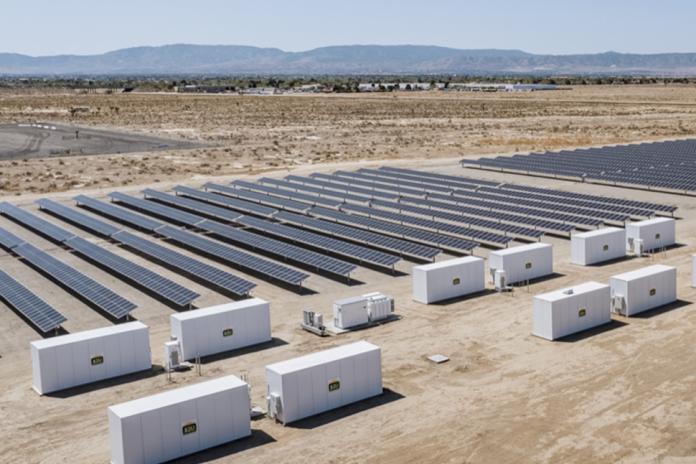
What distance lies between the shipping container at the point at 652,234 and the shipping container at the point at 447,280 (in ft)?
35.3

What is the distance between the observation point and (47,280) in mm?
36125

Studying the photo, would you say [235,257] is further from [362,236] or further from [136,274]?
[362,236]

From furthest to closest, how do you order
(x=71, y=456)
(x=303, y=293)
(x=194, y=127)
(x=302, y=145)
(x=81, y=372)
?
1. (x=194, y=127)
2. (x=302, y=145)
3. (x=303, y=293)
4. (x=81, y=372)
5. (x=71, y=456)

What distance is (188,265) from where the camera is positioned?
36031mm

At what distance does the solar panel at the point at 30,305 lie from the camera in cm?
2802

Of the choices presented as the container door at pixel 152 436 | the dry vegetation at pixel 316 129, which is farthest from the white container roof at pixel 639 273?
the dry vegetation at pixel 316 129

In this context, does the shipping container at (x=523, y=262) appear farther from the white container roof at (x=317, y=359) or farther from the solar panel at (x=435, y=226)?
the white container roof at (x=317, y=359)

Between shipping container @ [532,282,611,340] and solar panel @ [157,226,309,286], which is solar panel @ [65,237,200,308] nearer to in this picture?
solar panel @ [157,226,309,286]

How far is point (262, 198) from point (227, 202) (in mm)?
3014

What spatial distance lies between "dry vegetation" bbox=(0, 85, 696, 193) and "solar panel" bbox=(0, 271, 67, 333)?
31817 mm

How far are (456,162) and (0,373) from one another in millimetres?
56213

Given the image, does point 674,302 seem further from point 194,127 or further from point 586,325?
point 194,127

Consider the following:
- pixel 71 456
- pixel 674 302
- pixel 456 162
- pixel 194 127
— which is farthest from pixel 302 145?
pixel 71 456

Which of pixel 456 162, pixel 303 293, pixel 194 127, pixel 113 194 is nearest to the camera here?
pixel 303 293
